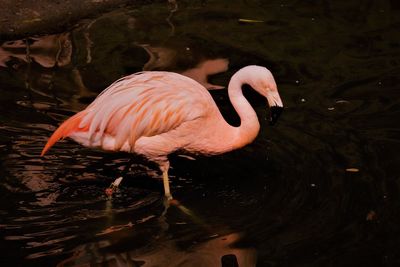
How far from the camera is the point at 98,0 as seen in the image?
8672 millimetres

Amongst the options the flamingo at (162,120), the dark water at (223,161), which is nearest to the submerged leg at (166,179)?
the flamingo at (162,120)

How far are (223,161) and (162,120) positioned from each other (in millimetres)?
886

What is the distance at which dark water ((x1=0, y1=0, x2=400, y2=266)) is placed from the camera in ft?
15.0

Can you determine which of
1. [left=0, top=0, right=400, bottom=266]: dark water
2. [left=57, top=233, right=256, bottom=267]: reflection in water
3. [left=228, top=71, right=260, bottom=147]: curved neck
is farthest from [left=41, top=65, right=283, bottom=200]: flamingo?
[left=57, top=233, right=256, bottom=267]: reflection in water

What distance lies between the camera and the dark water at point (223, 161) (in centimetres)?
458

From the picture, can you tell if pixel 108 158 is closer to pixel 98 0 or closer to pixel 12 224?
pixel 12 224

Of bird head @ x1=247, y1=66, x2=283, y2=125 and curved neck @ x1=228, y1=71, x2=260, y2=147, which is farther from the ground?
bird head @ x1=247, y1=66, x2=283, y2=125

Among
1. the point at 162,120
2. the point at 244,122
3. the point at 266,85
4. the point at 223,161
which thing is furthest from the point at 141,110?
the point at 223,161

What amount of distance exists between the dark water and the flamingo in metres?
0.34

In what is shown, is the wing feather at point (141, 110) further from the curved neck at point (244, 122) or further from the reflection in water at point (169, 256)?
the reflection in water at point (169, 256)

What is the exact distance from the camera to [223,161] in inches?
228

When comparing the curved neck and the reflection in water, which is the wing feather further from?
the reflection in water

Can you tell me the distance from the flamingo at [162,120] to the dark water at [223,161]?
339mm

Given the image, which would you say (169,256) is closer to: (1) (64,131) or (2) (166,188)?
(2) (166,188)
